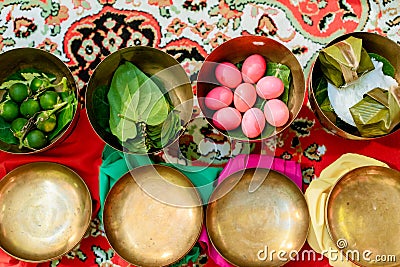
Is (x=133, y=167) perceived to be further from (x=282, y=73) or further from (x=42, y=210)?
(x=282, y=73)

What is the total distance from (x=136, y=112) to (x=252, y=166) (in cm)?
31

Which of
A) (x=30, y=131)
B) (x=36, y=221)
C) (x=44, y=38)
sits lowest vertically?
(x=36, y=221)

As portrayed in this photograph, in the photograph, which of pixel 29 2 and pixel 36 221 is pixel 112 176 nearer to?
pixel 36 221

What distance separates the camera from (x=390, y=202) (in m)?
1.18

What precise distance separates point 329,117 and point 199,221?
40cm

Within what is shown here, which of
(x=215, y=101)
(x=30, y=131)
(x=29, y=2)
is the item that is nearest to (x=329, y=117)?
(x=215, y=101)

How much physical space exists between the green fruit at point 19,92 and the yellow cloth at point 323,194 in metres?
0.71

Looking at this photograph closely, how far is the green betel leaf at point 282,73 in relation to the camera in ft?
3.91

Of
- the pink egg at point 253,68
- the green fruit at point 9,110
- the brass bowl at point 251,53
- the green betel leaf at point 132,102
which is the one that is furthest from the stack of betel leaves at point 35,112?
the pink egg at point 253,68

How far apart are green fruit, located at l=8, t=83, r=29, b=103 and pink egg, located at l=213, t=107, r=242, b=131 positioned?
45 centimetres

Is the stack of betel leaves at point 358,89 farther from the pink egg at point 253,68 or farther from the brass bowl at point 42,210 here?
the brass bowl at point 42,210

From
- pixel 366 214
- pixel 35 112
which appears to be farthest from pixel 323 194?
pixel 35 112

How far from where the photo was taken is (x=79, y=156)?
3.99 ft

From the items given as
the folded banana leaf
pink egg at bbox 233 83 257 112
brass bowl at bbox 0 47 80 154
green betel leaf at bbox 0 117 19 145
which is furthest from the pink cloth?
green betel leaf at bbox 0 117 19 145
